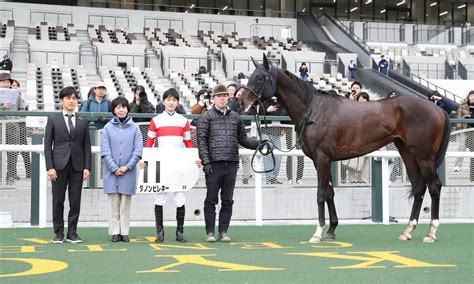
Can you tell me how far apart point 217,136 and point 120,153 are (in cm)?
116

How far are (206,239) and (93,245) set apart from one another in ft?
4.34

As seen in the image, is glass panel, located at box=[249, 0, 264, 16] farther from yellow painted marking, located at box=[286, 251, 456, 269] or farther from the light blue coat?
yellow painted marking, located at box=[286, 251, 456, 269]

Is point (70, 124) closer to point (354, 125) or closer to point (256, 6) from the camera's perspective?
point (354, 125)

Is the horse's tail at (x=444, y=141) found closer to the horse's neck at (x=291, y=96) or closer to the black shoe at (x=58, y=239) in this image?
the horse's neck at (x=291, y=96)

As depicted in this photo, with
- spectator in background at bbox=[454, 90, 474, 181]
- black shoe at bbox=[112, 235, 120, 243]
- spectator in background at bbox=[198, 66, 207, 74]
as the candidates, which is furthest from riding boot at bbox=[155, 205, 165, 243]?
spectator in background at bbox=[198, 66, 207, 74]

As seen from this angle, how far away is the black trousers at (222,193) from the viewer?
944 cm

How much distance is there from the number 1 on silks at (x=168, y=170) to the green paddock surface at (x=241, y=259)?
653mm

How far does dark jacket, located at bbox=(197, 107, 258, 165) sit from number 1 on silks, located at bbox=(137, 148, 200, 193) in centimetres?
39

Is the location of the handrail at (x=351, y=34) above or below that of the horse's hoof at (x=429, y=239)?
above

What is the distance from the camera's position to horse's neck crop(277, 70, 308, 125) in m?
9.73

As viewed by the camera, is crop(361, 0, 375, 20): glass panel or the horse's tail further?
crop(361, 0, 375, 20): glass panel

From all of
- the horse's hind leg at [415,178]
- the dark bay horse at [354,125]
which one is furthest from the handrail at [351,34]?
the dark bay horse at [354,125]

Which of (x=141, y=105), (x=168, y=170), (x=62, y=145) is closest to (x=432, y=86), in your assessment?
(x=141, y=105)

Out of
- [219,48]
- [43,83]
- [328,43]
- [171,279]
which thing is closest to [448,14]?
[328,43]
